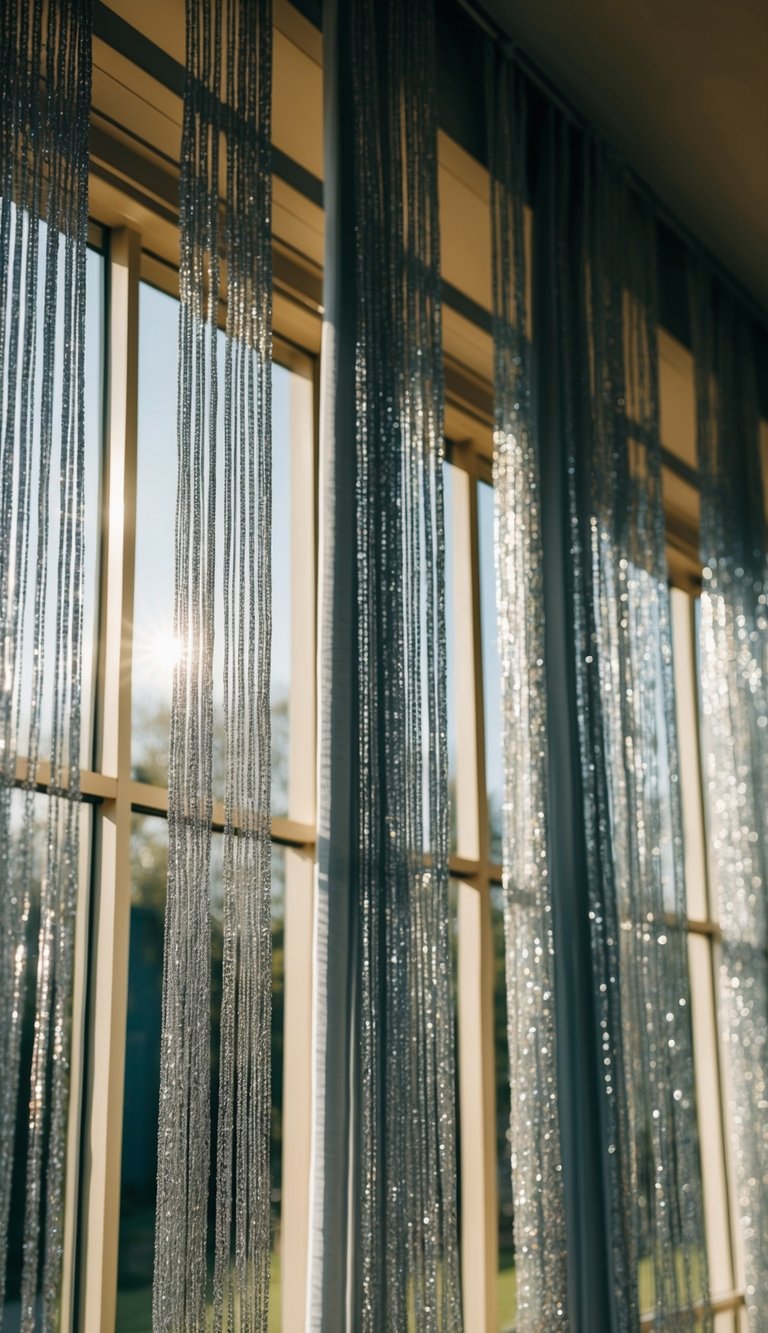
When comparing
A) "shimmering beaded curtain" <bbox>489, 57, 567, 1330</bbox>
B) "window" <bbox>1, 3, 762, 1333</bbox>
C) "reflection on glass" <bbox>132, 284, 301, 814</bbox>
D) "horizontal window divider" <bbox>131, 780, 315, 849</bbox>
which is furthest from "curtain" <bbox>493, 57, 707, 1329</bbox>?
"reflection on glass" <bbox>132, 284, 301, 814</bbox>

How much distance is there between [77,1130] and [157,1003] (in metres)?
0.27

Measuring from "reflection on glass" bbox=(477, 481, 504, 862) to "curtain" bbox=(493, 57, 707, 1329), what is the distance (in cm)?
30

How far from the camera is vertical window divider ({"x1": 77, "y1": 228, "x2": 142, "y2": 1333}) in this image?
70.0 inches

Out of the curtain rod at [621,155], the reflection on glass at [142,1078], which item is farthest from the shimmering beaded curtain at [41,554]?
the curtain rod at [621,155]

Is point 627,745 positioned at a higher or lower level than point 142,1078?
higher

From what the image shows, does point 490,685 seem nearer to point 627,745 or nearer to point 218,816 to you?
point 627,745

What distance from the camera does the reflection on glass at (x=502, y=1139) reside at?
111 inches

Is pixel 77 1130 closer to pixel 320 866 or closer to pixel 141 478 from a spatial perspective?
pixel 320 866

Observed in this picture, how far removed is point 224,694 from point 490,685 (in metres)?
1.26

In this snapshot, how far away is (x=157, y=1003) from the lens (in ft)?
6.77

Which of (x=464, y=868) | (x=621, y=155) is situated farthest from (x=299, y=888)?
(x=621, y=155)

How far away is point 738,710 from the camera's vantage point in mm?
3240

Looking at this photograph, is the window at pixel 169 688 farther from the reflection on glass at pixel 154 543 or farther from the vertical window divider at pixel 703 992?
the vertical window divider at pixel 703 992

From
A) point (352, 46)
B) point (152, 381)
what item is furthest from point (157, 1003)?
point (352, 46)
